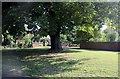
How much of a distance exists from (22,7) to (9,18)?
1.81 metres

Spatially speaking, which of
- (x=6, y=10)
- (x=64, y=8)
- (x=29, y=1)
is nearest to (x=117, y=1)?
(x=64, y=8)

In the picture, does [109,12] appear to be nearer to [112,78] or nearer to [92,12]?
[92,12]

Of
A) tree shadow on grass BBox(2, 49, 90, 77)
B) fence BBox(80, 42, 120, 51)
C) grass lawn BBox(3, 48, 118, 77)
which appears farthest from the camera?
fence BBox(80, 42, 120, 51)

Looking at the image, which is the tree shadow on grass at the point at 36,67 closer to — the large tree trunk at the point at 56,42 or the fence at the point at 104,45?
the large tree trunk at the point at 56,42

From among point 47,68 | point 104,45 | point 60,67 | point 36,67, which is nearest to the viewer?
point 47,68

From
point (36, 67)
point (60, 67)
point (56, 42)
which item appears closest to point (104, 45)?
point (56, 42)

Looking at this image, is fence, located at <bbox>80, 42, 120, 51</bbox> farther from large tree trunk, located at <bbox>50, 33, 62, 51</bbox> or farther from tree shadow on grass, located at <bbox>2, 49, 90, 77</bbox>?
tree shadow on grass, located at <bbox>2, 49, 90, 77</bbox>

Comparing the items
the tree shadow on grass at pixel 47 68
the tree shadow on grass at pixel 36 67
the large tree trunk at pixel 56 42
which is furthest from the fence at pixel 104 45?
the tree shadow on grass at pixel 47 68

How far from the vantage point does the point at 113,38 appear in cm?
4028

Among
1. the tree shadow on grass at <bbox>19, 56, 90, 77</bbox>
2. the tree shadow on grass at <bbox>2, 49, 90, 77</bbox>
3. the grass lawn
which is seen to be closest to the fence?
the grass lawn

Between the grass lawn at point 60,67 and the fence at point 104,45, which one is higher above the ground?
the fence at point 104,45

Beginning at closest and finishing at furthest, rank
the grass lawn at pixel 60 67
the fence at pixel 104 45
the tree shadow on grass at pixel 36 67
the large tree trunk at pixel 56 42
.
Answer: the grass lawn at pixel 60 67 < the tree shadow on grass at pixel 36 67 < the large tree trunk at pixel 56 42 < the fence at pixel 104 45

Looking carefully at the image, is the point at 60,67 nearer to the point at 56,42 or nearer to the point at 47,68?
the point at 47,68

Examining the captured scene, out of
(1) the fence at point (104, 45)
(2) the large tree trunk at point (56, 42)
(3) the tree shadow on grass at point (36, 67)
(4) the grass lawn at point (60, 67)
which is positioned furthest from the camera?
(1) the fence at point (104, 45)
